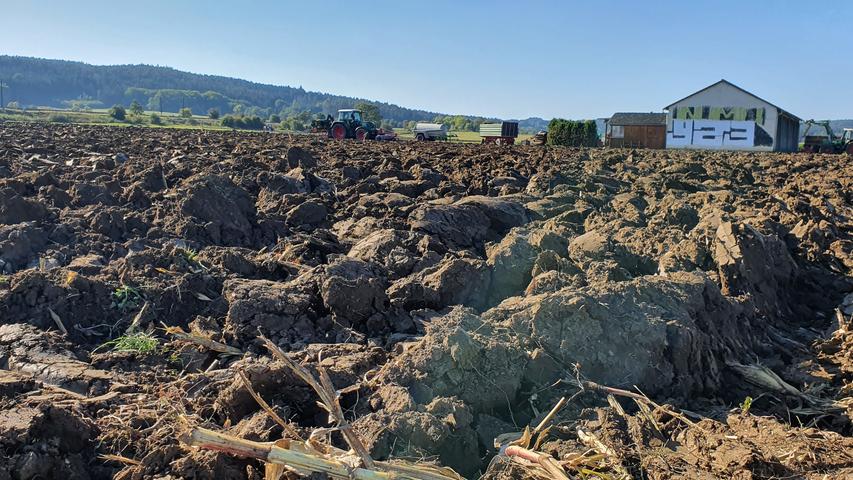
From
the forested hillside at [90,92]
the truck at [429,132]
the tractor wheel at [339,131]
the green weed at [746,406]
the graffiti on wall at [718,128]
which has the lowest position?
the green weed at [746,406]

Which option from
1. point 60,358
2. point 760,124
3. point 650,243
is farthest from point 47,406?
point 760,124

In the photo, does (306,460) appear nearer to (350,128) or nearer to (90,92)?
(350,128)

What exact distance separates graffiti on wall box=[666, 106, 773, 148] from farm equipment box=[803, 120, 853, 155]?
239cm

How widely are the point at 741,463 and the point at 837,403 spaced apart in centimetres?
145

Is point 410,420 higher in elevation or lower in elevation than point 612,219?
lower

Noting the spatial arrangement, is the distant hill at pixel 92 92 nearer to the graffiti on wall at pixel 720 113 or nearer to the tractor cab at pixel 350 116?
the graffiti on wall at pixel 720 113

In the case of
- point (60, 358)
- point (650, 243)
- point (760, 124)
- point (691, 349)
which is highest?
point (760, 124)

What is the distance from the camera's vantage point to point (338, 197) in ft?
35.7

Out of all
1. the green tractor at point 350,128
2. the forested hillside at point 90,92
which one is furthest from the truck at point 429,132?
the forested hillside at point 90,92

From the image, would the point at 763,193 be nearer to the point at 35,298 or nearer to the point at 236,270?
Result: the point at 236,270

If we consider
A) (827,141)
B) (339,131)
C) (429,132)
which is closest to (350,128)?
(339,131)

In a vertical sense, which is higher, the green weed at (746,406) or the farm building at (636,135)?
the farm building at (636,135)

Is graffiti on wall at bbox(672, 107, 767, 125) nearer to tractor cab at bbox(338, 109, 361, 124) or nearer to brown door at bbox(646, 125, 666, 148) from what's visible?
brown door at bbox(646, 125, 666, 148)

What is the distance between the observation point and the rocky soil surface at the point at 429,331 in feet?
10.7
